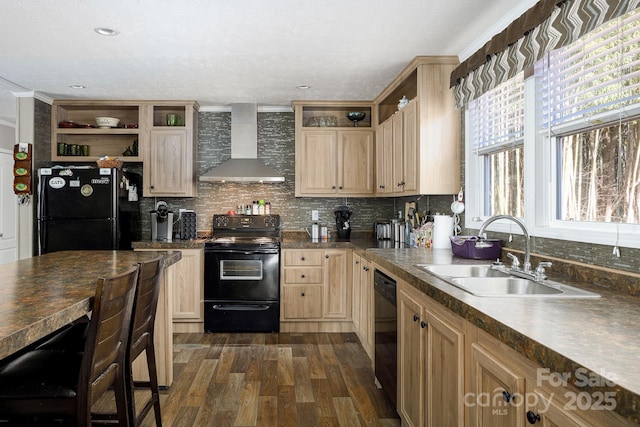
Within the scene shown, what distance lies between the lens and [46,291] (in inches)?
62.6

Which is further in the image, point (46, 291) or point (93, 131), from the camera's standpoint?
point (93, 131)

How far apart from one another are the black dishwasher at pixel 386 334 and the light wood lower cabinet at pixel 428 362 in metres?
0.09

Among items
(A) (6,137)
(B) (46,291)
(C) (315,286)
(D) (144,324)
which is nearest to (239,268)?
(C) (315,286)

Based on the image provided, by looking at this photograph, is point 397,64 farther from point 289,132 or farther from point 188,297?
point 188,297

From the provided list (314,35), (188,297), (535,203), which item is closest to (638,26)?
(535,203)

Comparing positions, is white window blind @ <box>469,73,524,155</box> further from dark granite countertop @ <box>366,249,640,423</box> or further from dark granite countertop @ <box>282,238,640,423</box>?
dark granite countertop @ <box>366,249,640,423</box>

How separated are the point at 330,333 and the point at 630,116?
3.19 meters

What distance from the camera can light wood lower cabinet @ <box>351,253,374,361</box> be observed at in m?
3.21

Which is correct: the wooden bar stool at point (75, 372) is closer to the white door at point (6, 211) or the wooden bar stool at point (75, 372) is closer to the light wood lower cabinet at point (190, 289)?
the light wood lower cabinet at point (190, 289)

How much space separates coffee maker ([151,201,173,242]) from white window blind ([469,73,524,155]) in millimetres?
3138

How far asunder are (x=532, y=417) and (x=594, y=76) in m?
1.56

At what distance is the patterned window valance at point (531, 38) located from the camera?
1699 mm

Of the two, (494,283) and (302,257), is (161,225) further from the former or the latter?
(494,283)

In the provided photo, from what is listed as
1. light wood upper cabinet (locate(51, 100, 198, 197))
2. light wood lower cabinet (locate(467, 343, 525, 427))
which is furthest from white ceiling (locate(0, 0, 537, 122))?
light wood lower cabinet (locate(467, 343, 525, 427))
